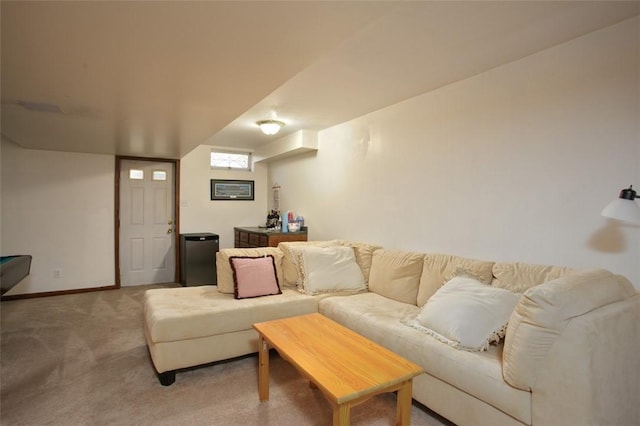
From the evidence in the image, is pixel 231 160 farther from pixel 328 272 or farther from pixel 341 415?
pixel 341 415

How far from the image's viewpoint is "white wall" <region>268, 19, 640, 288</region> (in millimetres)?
1976

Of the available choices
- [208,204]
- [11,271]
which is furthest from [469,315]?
[208,204]

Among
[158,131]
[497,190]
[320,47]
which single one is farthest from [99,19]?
[497,190]

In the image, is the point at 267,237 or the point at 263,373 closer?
the point at 263,373

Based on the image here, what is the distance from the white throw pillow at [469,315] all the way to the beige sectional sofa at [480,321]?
18 mm

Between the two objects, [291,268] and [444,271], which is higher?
[444,271]

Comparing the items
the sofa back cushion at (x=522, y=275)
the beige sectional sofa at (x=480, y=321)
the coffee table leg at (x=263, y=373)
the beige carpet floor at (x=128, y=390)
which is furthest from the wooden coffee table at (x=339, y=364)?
the sofa back cushion at (x=522, y=275)

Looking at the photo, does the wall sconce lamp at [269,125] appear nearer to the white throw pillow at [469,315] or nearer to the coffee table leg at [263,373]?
the coffee table leg at [263,373]

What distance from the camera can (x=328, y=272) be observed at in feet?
Result: 10.7

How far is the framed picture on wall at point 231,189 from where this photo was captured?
5.73 m

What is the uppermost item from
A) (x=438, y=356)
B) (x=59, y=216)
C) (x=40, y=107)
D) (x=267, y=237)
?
(x=40, y=107)

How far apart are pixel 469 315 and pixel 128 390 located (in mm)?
2273

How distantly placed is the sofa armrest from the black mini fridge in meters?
4.48

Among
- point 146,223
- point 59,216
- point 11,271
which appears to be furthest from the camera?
point 146,223
